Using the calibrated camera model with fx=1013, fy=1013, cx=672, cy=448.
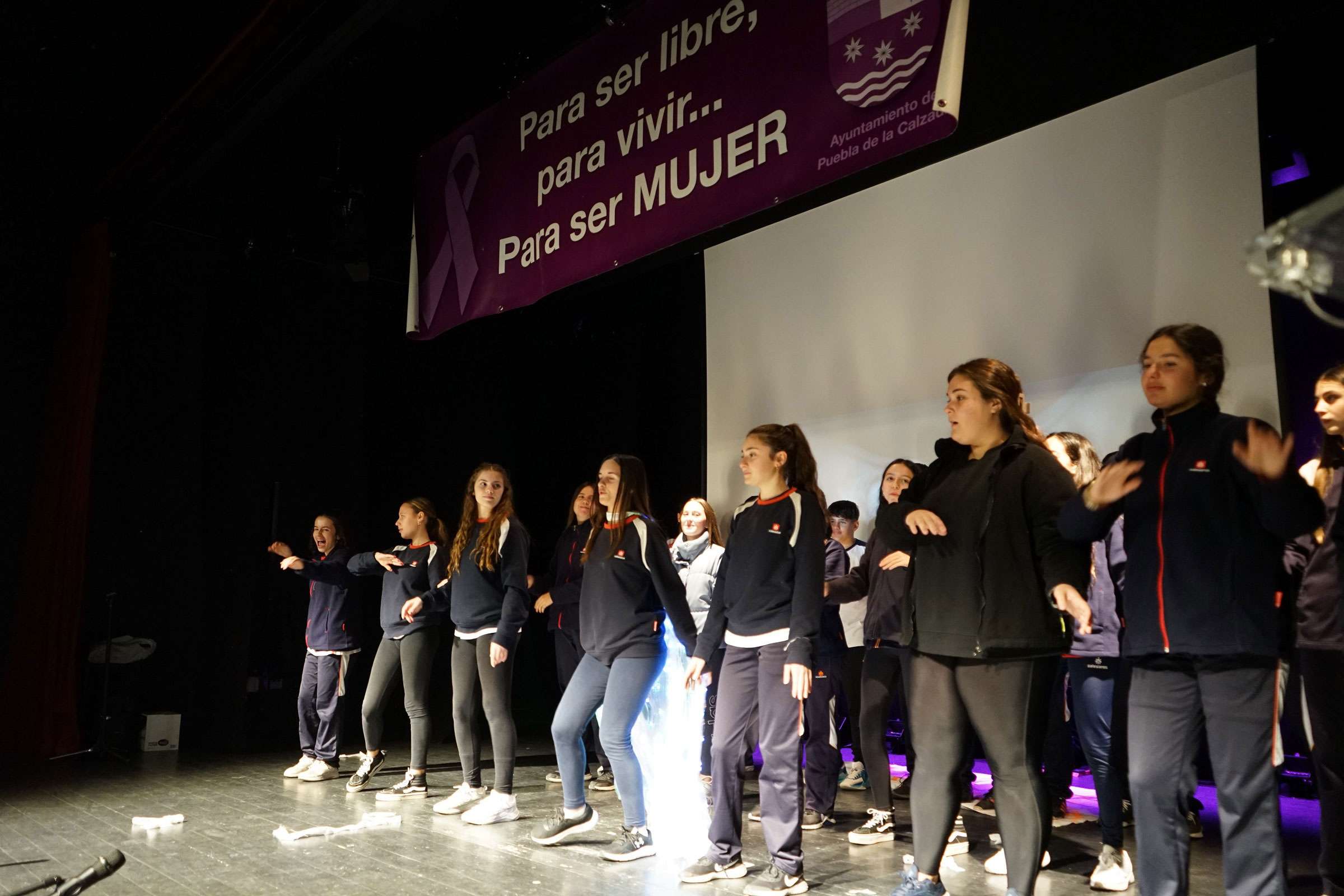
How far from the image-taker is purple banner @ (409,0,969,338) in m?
3.21

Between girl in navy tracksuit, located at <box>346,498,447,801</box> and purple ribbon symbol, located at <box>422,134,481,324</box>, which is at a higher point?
purple ribbon symbol, located at <box>422,134,481,324</box>

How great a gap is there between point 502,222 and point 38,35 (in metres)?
3.55

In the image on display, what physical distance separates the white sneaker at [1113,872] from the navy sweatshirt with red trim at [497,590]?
2389mm

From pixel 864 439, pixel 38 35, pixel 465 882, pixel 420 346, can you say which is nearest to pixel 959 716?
pixel 465 882

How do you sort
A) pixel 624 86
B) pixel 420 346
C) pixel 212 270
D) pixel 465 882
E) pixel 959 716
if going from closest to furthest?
pixel 959 716
pixel 465 882
pixel 624 86
pixel 212 270
pixel 420 346

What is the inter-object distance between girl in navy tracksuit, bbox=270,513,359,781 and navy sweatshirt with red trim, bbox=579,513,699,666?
222cm

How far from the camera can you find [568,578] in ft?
18.8

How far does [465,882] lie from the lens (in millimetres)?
3289

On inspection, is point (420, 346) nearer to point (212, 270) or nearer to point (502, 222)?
point (212, 270)

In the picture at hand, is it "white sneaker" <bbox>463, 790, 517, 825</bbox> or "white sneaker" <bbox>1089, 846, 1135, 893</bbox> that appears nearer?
"white sneaker" <bbox>1089, 846, 1135, 893</bbox>

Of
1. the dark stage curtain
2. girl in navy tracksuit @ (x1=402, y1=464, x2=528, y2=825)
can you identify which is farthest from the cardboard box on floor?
girl in navy tracksuit @ (x1=402, y1=464, x2=528, y2=825)

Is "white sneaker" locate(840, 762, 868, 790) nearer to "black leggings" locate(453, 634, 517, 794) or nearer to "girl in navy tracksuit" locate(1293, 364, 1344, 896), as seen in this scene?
"black leggings" locate(453, 634, 517, 794)

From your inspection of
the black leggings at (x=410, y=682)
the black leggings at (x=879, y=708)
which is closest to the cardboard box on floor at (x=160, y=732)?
the black leggings at (x=410, y=682)

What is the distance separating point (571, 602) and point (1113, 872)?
3092 mm
